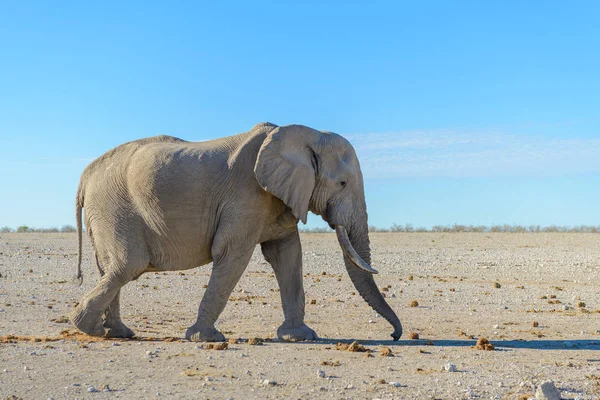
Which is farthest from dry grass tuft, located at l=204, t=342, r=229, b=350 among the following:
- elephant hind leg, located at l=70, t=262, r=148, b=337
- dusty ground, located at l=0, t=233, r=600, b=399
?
elephant hind leg, located at l=70, t=262, r=148, b=337

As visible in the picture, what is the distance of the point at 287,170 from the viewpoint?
11250mm

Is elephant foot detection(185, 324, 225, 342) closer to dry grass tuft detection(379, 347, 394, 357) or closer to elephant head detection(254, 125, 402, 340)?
elephant head detection(254, 125, 402, 340)

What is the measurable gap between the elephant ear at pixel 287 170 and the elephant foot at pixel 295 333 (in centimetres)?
166

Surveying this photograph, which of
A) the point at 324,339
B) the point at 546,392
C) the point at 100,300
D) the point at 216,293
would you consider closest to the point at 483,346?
the point at 324,339

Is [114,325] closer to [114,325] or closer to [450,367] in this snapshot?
[114,325]

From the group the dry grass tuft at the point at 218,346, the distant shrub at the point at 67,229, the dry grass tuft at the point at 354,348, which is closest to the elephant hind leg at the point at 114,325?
the dry grass tuft at the point at 218,346

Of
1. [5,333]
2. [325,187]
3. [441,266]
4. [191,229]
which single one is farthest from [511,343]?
[441,266]

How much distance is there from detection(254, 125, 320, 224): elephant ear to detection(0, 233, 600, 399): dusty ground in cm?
193

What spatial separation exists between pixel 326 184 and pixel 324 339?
2197 millimetres

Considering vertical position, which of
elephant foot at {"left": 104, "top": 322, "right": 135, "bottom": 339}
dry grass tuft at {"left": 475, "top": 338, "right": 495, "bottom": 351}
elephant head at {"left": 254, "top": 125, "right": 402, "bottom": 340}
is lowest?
elephant foot at {"left": 104, "top": 322, "right": 135, "bottom": 339}

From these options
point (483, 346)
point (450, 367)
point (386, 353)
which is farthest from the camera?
point (483, 346)

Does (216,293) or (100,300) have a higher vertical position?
(216,293)

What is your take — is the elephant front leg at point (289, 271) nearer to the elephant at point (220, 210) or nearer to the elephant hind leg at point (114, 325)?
the elephant at point (220, 210)

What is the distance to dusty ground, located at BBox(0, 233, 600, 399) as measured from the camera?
8.63m
